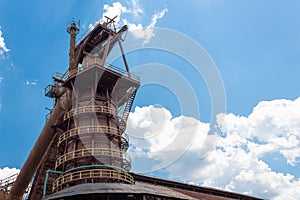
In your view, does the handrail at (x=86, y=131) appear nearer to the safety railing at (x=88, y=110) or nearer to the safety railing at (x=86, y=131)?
the safety railing at (x=86, y=131)

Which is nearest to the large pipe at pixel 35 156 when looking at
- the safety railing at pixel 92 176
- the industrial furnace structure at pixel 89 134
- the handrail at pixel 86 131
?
the industrial furnace structure at pixel 89 134

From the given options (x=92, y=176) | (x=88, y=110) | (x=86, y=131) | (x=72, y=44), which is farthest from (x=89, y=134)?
(x=72, y=44)

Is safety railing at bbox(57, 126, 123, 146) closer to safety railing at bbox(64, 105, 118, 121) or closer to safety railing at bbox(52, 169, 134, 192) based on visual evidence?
safety railing at bbox(64, 105, 118, 121)

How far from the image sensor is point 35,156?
104 ft

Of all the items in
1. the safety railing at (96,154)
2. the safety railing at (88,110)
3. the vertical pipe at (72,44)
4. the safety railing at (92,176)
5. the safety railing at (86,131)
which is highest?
the vertical pipe at (72,44)

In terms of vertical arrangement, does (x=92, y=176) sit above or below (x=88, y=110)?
below

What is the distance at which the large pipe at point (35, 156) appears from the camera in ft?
103

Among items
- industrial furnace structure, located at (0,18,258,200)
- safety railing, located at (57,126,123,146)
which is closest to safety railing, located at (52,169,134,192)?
industrial furnace structure, located at (0,18,258,200)

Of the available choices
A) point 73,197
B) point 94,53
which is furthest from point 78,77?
point 73,197

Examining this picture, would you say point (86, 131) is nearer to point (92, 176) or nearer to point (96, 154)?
point (96, 154)

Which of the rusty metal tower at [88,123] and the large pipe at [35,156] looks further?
the large pipe at [35,156]

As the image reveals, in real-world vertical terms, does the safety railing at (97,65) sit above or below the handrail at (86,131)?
above

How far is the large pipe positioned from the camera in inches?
1236

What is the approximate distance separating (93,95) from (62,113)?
3.75 metres
